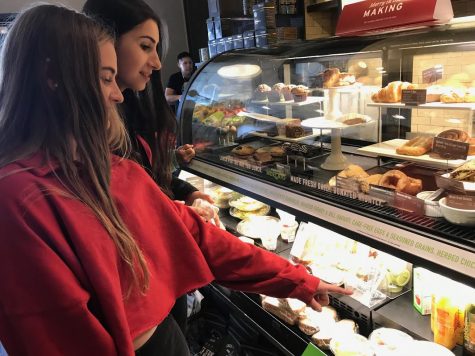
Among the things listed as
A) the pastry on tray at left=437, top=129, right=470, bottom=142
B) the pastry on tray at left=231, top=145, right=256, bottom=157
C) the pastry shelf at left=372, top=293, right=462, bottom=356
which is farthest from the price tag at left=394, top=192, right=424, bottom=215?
the pastry on tray at left=231, top=145, right=256, bottom=157

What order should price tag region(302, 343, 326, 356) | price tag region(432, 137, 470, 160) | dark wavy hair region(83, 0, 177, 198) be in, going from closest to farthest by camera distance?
A: price tag region(432, 137, 470, 160) → price tag region(302, 343, 326, 356) → dark wavy hair region(83, 0, 177, 198)

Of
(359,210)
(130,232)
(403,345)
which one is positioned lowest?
(403,345)

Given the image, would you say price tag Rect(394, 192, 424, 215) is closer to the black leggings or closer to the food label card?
the black leggings

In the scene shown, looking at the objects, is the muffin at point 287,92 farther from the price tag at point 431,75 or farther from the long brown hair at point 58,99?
the long brown hair at point 58,99

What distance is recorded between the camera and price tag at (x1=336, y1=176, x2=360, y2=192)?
4.96ft

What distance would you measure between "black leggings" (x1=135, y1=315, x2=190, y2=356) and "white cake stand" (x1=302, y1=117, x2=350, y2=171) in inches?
40.9

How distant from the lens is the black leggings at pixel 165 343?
111cm

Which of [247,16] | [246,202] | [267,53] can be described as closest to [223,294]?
[246,202]

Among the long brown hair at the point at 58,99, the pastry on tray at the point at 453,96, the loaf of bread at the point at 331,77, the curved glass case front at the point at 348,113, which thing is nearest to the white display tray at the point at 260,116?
the curved glass case front at the point at 348,113

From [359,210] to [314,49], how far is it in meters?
1.01

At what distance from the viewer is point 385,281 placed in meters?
1.79

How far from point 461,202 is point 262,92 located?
1.50 m

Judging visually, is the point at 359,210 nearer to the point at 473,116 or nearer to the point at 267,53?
the point at 473,116

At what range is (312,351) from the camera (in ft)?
5.59
